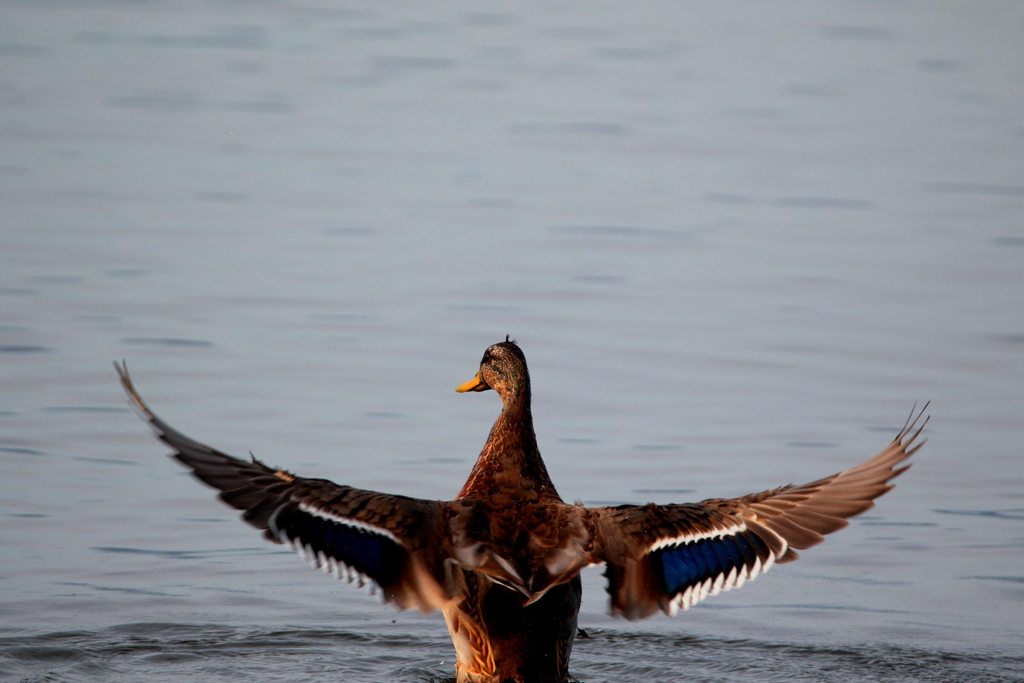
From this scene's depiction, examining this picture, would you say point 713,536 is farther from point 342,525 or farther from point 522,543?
point 342,525

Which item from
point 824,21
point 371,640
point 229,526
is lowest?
point 371,640

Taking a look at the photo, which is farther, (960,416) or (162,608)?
(960,416)

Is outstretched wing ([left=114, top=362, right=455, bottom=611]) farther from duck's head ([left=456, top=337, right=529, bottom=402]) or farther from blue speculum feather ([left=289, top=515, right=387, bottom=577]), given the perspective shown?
duck's head ([left=456, top=337, right=529, bottom=402])

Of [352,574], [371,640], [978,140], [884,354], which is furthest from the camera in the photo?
[978,140]

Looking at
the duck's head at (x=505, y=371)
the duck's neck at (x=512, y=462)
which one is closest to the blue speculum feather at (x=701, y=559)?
the duck's neck at (x=512, y=462)

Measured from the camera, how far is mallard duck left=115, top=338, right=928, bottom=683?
17.1ft

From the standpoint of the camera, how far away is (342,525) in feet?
17.3

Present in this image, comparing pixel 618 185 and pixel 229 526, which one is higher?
pixel 618 185

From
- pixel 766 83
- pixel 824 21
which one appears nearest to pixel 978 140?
pixel 766 83

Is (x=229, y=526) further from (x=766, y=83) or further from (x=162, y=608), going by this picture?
(x=766, y=83)

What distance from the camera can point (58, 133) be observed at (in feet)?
42.5

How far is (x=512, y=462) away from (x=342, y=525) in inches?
40.7

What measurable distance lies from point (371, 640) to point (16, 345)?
367 centimetres

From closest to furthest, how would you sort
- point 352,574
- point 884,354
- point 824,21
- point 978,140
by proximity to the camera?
1. point 352,574
2. point 884,354
3. point 978,140
4. point 824,21
